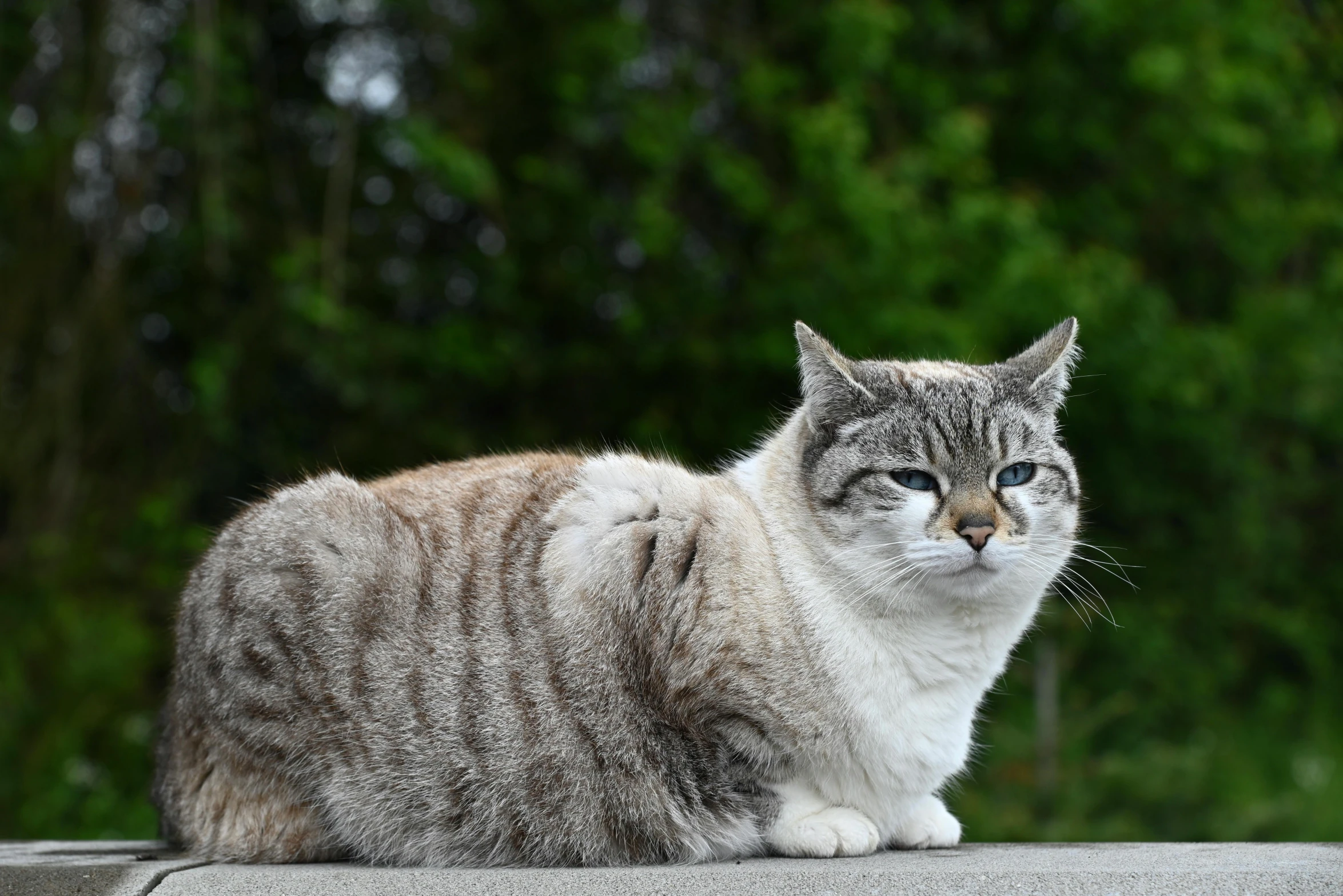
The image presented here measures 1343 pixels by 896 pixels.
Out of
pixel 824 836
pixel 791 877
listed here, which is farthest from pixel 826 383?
pixel 791 877

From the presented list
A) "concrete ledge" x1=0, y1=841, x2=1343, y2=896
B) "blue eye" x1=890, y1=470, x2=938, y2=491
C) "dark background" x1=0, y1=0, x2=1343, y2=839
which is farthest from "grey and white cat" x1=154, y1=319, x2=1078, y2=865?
"dark background" x1=0, y1=0, x2=1343, y2=839

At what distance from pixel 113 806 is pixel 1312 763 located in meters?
7.94

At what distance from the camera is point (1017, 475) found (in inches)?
142

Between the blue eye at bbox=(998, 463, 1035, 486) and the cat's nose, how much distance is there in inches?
8.0

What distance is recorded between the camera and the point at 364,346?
7.70 m

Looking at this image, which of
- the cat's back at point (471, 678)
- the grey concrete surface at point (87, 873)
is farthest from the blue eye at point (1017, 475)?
the grey concrete surface at point (87, 873)

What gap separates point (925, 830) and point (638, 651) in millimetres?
1023

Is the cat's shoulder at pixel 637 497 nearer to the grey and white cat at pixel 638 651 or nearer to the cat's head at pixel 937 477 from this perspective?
the grey and white cat at pixel 638 651

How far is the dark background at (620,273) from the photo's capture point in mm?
7438

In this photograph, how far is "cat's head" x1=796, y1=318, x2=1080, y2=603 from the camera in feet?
11.3

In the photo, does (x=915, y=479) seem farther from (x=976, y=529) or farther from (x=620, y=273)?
(x=620, y=273)

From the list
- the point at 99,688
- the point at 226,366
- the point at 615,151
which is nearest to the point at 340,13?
the point at 615,151

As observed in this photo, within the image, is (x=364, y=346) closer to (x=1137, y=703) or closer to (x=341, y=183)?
(x=341, y=183)

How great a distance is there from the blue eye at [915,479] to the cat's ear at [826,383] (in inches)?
9.3
